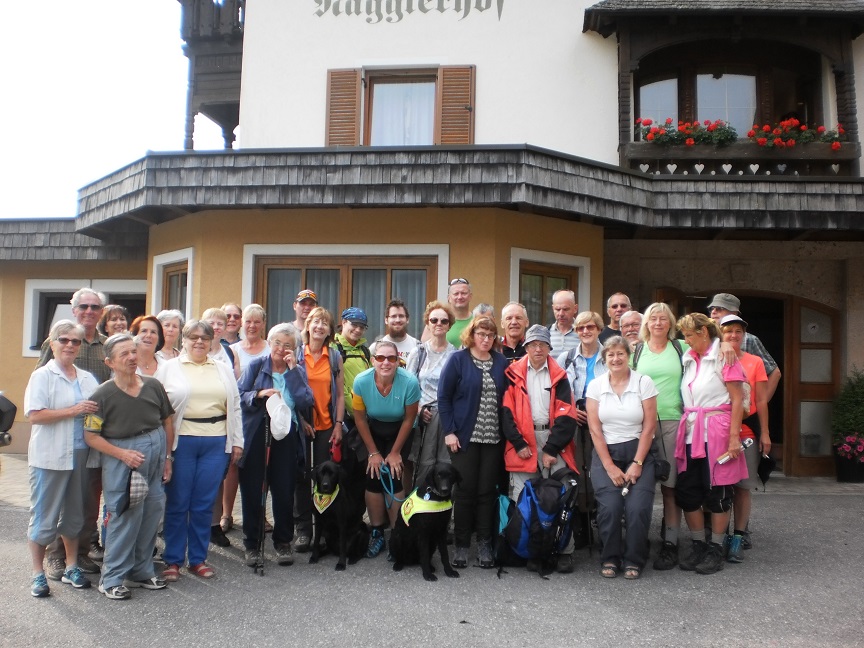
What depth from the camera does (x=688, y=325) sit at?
18.4 feet

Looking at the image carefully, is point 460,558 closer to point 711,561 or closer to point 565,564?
point 565,564

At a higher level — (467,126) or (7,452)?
(467,126)

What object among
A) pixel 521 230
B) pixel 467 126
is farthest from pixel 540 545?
pixel 467 126

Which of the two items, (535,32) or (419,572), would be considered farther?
(535,32)

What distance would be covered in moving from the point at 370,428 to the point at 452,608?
157cm

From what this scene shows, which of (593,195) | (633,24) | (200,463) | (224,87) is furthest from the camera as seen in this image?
(224,87)

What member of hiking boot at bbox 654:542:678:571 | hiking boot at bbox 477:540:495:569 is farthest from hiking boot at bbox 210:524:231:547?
hiking boot at bbox 654:542:678:571

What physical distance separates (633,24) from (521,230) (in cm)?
352

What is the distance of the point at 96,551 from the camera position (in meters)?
5.46

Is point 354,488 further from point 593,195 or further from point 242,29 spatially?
point 242,29

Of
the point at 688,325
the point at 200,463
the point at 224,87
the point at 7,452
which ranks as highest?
the point at 224,87

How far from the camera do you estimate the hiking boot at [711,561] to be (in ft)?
17.6

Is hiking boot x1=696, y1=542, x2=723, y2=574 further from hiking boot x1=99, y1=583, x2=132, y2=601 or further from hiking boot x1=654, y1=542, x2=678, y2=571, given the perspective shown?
hiking boot x1=99, y1=583, x2=132, y2=601

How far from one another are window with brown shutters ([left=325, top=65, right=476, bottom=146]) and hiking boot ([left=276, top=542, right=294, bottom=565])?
656cm
